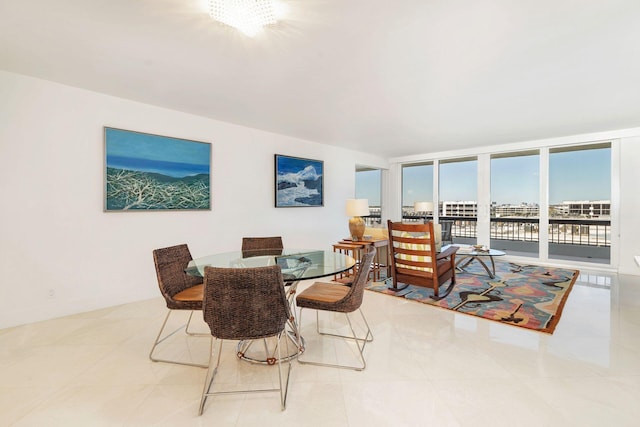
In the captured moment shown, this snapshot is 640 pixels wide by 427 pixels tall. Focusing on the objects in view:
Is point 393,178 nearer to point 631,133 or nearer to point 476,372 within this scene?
point 631,133

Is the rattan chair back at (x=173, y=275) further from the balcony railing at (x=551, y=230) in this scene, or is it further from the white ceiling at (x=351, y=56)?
the balcony railing at (x=551, y=230)

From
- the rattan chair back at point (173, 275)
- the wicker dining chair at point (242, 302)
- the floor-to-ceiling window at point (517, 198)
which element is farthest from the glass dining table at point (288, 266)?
the floor-to-ceiling window at point (517, 198)

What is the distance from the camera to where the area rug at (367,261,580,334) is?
285cm

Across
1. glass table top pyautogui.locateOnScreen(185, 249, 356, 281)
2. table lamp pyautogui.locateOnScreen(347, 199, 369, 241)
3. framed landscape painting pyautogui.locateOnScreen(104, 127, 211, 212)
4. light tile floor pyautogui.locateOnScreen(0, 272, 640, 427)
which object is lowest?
light tile floor pyautogui.locateOnScreen(0, 272, 640, 427)

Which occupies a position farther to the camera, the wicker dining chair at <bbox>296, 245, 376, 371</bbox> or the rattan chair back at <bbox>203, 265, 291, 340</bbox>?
the wicker dining chair at <bbox>296, 245, 376, 371</bbox>

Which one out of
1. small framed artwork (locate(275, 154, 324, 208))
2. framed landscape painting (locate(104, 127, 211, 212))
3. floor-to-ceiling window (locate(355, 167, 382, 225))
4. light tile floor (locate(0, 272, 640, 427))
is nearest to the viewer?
light tile floor (locate(0, 272, 640, 427))

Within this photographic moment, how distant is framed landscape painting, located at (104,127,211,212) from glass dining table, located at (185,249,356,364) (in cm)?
141

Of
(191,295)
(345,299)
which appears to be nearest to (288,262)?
(345,299)

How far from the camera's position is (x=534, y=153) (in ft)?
18.4

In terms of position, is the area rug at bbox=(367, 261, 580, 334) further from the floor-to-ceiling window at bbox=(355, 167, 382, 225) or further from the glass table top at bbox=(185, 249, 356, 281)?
the floor-to-ceiling window at bbox=(355, 167, 382, 225)

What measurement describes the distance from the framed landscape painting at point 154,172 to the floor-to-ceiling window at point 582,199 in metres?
6.25

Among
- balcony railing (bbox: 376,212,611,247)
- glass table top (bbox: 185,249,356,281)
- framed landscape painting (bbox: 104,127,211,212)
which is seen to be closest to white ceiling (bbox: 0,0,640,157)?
framed landscape painting (bbox: 104,127,211,212)

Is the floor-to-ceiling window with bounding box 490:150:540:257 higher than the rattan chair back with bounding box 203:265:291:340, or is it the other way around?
Answer: the floor-to-ceiling window with bounding box 490:150:540:257

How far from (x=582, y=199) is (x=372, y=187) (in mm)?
4261
